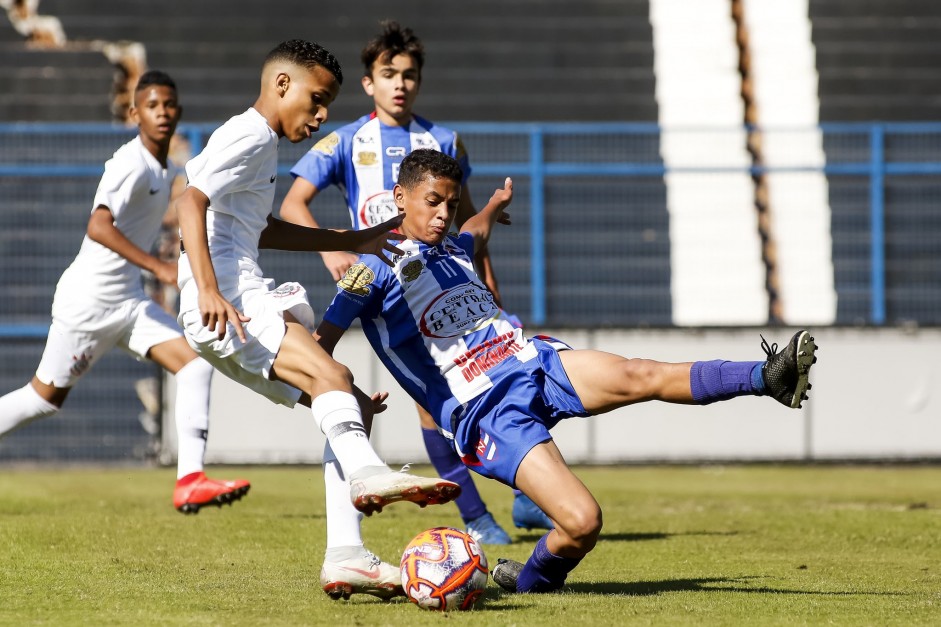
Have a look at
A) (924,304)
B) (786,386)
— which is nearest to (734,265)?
(924,304)

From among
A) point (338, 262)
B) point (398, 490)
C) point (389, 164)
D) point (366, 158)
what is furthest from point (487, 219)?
point (398, 490)

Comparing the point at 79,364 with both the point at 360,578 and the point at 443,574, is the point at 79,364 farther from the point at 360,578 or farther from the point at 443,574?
the point at 443,574

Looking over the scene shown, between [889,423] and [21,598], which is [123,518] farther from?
[889,423]

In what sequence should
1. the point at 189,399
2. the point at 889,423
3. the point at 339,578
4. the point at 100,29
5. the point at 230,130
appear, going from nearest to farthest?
the point at 339,578, the point at 230,130, the point at 189,399, the point at 889,423, the point at 100,29

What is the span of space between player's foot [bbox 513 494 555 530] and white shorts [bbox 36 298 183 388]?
1.90 m

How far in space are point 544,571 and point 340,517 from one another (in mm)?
732

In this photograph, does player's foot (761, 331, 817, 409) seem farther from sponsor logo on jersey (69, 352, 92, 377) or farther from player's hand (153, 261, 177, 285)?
sponsor logo on jersey (69, 352, 92, 377)

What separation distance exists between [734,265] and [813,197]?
0.88 metres

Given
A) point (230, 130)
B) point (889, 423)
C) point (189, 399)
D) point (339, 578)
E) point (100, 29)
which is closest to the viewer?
point (339, 578)

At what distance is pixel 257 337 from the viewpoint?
439 centimetres

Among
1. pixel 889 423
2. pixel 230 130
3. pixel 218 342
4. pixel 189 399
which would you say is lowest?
pixel 889 423

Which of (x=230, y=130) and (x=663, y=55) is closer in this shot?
(x=230, y=130)

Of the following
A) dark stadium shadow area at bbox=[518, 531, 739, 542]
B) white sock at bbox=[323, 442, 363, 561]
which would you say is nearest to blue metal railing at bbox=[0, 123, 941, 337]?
dark stadium shadow area at bbox=[518, 531, 739, 542]

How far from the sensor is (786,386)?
425 cm
